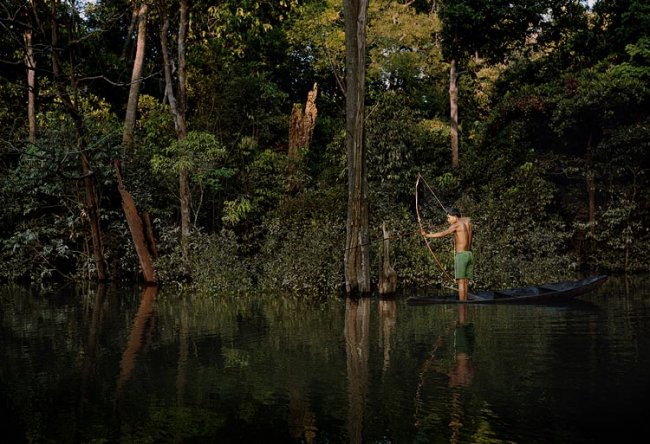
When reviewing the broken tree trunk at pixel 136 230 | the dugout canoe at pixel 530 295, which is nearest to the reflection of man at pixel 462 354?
Answer: the dugout canoe at pixel 530 295

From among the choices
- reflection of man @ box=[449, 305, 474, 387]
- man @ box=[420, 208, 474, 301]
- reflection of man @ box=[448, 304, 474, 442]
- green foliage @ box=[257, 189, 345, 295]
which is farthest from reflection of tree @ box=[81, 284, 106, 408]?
man @ box=[420, 208, 474, 301]

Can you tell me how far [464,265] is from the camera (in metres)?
14.4

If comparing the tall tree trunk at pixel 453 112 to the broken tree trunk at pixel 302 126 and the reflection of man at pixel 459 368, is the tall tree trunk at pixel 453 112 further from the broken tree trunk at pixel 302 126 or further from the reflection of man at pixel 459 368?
the reflection of man at pixel 459 368

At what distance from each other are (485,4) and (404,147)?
5502 millimetres

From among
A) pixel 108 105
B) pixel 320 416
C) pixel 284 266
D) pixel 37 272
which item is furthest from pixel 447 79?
pixel 320 416

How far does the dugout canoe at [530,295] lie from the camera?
14.1 metres

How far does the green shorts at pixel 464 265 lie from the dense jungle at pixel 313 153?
339cm

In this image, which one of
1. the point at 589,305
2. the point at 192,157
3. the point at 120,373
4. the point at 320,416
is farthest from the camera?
the point at 192,157

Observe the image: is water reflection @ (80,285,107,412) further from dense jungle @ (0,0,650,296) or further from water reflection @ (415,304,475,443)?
dense jungle @ (0,0,650,296)

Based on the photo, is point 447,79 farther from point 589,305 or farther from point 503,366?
point 503,366

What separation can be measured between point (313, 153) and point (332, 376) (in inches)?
838

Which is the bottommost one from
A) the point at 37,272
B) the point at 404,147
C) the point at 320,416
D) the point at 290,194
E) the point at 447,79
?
the point at 320,416

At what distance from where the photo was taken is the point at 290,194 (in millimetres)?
25328

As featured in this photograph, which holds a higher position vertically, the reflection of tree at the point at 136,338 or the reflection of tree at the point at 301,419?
the reflection of tree at the point at 136,338
